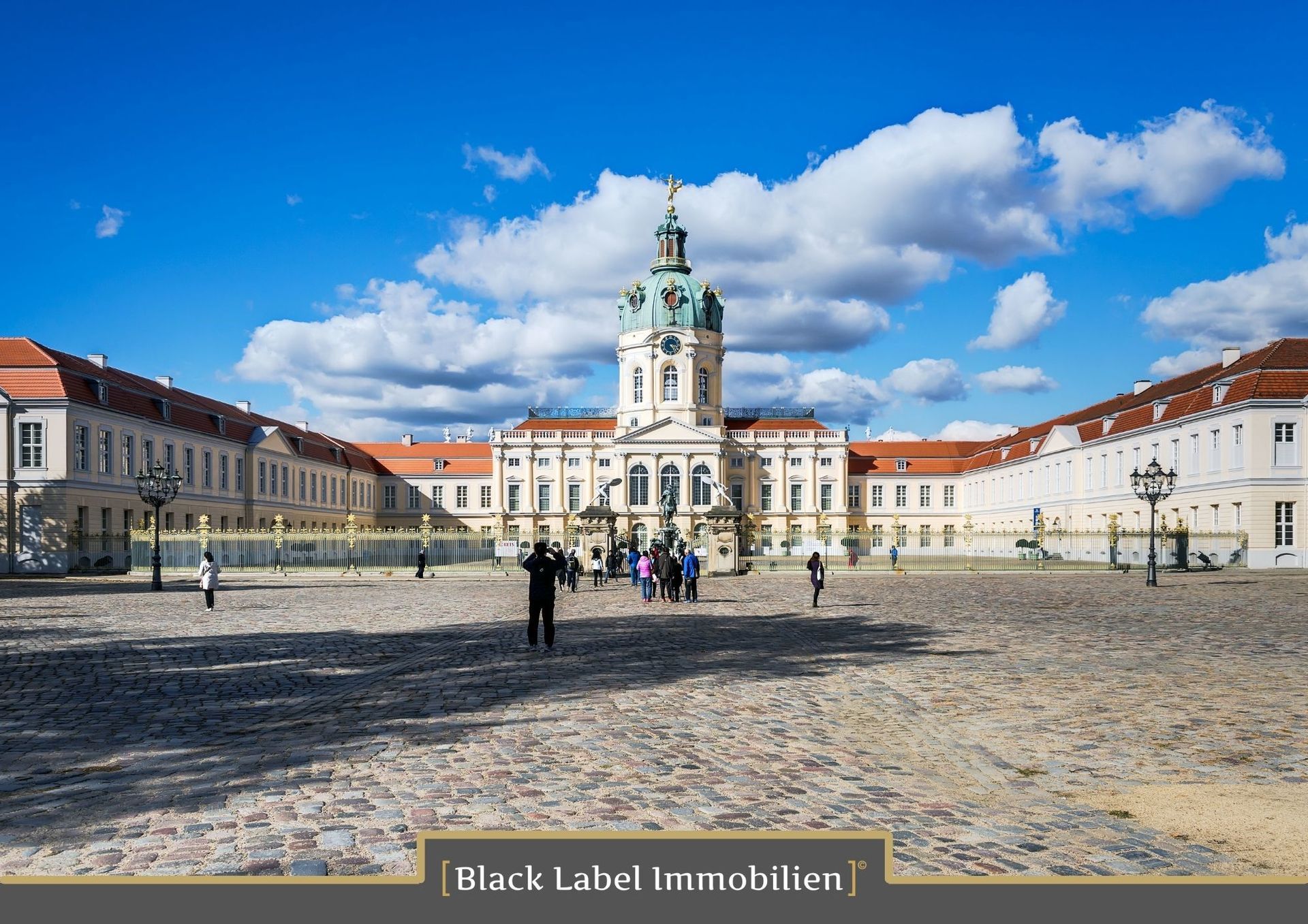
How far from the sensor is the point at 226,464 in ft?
208

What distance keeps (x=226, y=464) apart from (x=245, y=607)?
4355cm

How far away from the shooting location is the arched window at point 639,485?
82.7 metres

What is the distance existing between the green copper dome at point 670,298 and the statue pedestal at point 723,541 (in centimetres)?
4401

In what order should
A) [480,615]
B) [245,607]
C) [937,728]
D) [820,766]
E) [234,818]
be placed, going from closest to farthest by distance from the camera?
1. [234,818]
2. [820,766]
3. [937,728]
4. [480,615]
5. [245,607]

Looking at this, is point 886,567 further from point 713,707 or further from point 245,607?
point 713,707

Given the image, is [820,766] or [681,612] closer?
[820,766]

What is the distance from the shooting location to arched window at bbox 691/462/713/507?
82.6m

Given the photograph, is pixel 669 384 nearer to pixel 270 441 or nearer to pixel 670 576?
pixel 270 441

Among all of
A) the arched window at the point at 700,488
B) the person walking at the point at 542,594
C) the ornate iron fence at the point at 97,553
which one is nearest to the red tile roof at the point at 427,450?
the arched window at the point at 700,488

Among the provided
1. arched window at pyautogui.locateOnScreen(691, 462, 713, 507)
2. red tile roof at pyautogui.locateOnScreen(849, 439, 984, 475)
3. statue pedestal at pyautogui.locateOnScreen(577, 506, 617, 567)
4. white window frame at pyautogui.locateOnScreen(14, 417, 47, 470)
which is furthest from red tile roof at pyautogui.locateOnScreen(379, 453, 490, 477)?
statue pedestal at pyautogui.locateOnScreen(577, 506, 617, 567)

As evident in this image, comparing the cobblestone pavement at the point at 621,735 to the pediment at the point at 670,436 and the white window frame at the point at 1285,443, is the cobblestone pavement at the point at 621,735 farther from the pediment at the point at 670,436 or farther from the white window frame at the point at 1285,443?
the pediment at the point at 670,436

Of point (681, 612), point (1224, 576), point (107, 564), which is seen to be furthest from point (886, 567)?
point (107, 564)

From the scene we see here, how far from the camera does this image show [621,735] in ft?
28.0

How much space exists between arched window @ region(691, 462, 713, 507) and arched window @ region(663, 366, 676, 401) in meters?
6.37
